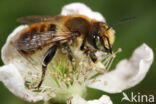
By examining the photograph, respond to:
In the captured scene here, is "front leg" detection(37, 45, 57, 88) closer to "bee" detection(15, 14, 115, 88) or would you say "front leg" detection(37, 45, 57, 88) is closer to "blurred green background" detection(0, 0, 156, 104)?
"bee" detection(15, 14, 115, 88)

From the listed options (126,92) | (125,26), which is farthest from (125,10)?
(126,92)

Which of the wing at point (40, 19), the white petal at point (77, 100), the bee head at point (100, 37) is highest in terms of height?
the wing at point (40, 19)

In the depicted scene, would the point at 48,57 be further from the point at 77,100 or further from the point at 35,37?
the point at 77,100

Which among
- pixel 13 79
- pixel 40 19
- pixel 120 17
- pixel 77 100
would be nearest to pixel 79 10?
pixel 40 19

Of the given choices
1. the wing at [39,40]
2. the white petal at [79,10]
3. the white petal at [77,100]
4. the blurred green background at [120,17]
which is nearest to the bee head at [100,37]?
the wing at [39,40]

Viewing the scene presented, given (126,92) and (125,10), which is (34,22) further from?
(125,10)

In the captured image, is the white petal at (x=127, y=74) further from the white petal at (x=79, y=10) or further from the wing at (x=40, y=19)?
the wing at (x=40, y=19)

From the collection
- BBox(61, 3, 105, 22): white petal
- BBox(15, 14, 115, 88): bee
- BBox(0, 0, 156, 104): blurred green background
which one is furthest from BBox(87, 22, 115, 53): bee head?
BBox(0, 0, 156, 104): blurred green background

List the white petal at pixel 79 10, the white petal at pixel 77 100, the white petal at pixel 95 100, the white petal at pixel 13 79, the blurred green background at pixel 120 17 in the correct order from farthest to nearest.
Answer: the blurred green background at pixel 120 17 < the white petal at pixel 79 10 < the white petal at pixel 77 100 < the white petal at pixel 95 100 < the white petal at pixel 13 79
